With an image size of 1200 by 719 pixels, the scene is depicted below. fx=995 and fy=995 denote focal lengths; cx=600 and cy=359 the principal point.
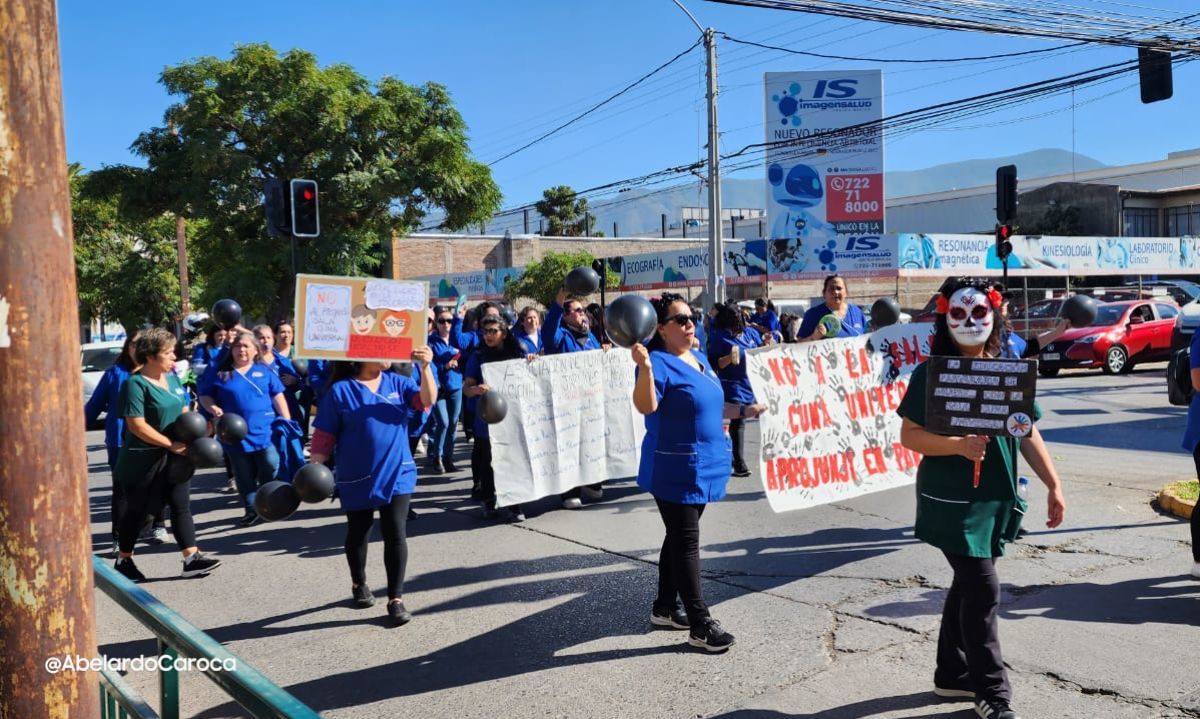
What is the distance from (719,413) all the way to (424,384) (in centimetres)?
166

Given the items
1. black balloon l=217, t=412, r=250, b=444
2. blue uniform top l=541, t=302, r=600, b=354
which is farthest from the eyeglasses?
blue uniform top l=541, t=302, r=600, b=354

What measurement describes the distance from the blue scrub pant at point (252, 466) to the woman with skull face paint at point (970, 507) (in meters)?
5.65

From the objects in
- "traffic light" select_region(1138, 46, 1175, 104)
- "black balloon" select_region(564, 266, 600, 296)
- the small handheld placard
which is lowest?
the small handheld placard

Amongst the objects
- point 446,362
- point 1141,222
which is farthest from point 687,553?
point 1141,222

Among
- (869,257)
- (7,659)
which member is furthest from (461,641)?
(869,257)

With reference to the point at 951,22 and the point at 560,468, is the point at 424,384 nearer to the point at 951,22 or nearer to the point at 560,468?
the point at 560,468

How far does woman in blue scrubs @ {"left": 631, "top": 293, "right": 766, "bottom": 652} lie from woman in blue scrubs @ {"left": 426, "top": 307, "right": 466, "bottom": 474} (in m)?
6.10

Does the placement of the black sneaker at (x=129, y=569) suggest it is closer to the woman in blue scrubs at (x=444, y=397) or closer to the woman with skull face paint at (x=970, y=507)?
the woman in blue scrubs at (x=444, y=397)

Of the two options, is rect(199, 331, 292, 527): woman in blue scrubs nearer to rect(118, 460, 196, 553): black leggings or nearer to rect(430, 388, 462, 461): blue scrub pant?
rect(118, 460, 196, 553): black leggings

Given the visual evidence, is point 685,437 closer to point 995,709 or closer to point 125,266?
point 995,709

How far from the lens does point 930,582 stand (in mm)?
5895

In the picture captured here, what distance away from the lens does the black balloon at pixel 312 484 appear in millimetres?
4973

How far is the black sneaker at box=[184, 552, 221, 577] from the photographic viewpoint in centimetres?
679

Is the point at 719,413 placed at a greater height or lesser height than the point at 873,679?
greater
